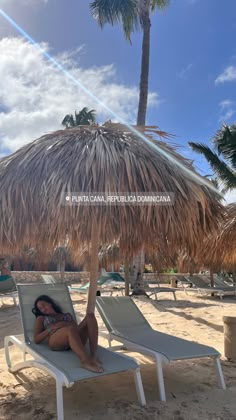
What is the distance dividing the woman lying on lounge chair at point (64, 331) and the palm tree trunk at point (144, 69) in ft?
30.4

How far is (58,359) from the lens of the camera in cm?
334

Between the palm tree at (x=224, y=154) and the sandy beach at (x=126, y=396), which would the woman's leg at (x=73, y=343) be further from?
the palm tree at (x=224, y=154)

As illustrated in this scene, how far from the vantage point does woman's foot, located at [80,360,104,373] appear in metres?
3.07

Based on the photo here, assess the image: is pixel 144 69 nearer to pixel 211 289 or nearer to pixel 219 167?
pixel 219 167

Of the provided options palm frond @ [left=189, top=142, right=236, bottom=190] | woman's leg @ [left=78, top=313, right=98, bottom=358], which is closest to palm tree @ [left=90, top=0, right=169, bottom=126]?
palm frond @ [left=189, top=142, right=236, bottom=190]

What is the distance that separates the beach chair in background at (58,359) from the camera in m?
2.95

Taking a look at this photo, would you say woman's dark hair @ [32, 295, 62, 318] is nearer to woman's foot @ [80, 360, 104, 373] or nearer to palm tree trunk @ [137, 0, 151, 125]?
woman's foot @ [80, 360, 104, 373]

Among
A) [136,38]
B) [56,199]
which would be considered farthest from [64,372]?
[136,38]

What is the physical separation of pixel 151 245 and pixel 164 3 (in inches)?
485

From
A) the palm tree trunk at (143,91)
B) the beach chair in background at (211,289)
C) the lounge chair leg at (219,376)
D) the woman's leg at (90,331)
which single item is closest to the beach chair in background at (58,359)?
the woman's leg at (90,331)

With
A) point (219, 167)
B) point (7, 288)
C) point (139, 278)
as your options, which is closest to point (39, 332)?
point (7, 288)

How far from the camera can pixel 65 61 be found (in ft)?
32.8

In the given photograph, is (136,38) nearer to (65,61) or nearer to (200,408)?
(65,61)

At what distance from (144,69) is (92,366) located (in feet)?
37.7
